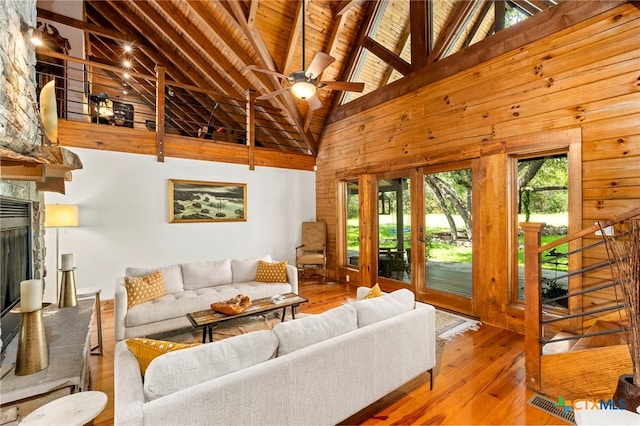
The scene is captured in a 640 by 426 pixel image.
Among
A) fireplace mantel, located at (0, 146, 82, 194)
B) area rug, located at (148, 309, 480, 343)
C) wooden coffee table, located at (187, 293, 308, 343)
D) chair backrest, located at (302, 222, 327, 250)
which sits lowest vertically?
area rug, located at (148, 309, 480, 343)

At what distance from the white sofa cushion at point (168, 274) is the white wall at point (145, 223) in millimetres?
1299

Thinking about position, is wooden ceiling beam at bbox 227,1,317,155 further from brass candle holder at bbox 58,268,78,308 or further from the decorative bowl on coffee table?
brass candle holder at bbox 58,268,78,308

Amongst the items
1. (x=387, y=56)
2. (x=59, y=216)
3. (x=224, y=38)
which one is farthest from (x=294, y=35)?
(x=59, y=216)

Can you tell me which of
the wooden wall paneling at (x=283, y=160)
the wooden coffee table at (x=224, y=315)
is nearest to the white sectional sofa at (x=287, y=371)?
the wooden coffee table at (x=224, y=315)

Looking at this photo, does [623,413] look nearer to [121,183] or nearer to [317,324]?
[317,324]

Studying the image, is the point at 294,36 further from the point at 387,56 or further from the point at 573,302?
the point at 573,302

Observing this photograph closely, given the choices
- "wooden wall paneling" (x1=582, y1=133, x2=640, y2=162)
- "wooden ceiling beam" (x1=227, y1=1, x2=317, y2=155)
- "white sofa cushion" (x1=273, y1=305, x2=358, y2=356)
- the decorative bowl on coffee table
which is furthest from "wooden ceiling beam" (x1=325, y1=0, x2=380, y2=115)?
"white sofa cushion" (x1=273, y1=305, x2=358, y2=356)

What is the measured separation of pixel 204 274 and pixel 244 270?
0.57 metres

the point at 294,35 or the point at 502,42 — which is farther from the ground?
the point at 294,35

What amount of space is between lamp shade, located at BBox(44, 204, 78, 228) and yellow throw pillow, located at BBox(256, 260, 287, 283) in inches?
98.9

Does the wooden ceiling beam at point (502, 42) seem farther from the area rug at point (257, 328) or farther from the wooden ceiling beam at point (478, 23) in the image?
the area rug at point (257, 328)

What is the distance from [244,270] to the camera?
4.30 meters

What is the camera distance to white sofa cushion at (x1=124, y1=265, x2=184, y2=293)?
3553 mm

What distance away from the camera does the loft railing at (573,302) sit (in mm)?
2104
